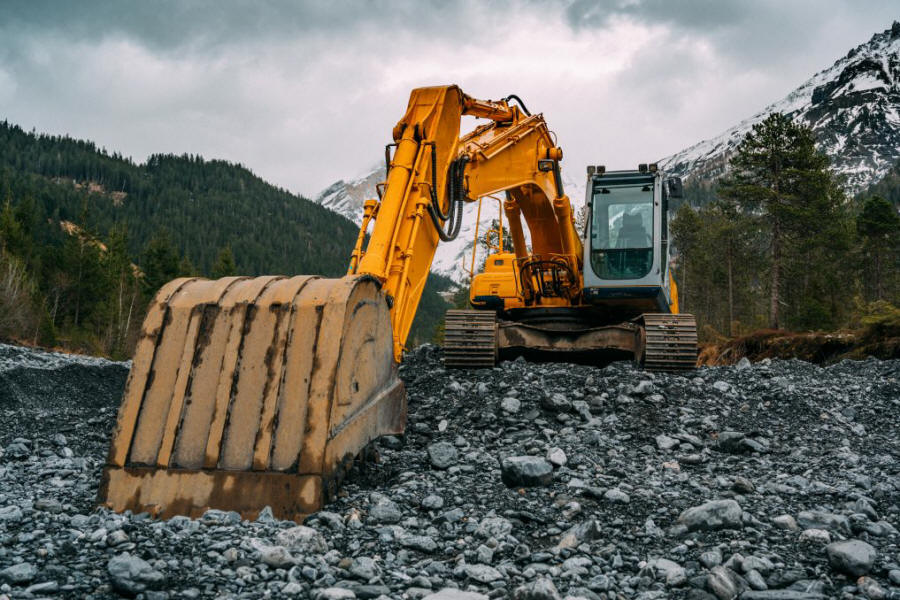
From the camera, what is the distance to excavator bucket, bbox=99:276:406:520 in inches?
138

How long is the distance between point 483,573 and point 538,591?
34 cm

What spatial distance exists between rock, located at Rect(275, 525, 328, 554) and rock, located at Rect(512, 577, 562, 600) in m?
0.94

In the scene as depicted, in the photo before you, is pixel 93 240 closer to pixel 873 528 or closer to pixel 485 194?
pixel 485 194

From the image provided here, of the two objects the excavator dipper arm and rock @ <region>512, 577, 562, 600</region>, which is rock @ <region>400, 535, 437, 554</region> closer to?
the excavator dipper arm

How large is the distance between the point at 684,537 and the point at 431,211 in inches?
146

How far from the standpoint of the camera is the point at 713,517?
11.2 feet

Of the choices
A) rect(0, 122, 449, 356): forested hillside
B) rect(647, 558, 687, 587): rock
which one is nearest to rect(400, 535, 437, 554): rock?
rect(647, 558, 687, 587): rock

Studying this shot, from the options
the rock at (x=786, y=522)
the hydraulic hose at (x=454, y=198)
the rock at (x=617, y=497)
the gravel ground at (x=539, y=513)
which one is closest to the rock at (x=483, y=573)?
the gravel ground at (x=539, y=513)

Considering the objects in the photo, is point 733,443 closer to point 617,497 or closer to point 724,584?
point 617,497

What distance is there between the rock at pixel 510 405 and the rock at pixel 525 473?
1603 mm

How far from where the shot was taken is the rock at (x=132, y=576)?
2.51 meters

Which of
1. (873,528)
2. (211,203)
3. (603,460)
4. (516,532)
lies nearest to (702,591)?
(516,532)

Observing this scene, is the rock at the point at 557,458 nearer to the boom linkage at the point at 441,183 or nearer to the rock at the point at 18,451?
the boom linkage at the point at 441,183

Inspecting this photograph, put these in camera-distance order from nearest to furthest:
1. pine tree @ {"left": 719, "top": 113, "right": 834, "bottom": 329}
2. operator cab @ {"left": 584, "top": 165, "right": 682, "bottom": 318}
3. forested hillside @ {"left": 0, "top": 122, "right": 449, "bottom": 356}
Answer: operator cab @ {"left": 584, "top": 165, "right": 682, "bottom": 318}, pine tree @ {"left": 719, "top": 113, "right": 834, "bottom": 329}, forested hillside @ {"left": 0, "top": 122, "right": 449, "bottom": 356}
